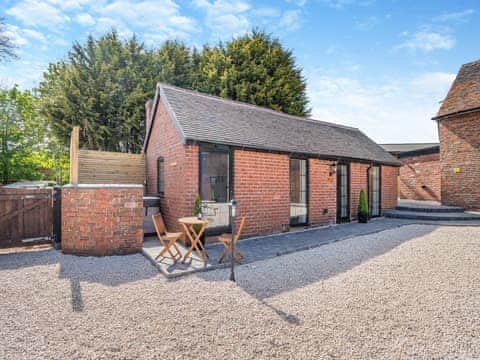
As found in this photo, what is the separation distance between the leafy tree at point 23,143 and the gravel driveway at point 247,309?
1062cm

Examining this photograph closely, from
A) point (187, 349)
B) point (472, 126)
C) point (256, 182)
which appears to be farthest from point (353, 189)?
point (187, 349)

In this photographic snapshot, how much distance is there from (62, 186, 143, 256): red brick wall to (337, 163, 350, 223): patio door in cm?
810

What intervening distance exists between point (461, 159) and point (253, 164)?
1261 centimetres

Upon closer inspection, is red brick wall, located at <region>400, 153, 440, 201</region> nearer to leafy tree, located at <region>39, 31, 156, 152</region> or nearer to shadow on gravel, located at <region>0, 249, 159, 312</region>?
shadow on gravel, located at <region>0, 249, 159, 312</region>

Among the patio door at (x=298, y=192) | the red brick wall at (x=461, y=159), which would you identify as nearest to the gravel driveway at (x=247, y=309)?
the patio door at (x=298, y=192)

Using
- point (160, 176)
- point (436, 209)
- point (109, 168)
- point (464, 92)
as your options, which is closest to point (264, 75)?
point (464, 92)

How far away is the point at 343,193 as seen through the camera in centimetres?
1052

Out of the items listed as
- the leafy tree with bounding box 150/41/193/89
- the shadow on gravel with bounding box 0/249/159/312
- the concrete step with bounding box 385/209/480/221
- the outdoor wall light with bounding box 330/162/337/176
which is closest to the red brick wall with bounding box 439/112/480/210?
the concrete step with bounding box 385/209/480/221

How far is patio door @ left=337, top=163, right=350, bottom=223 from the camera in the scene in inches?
408

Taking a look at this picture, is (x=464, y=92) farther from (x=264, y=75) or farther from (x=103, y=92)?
(x=103, y=92)

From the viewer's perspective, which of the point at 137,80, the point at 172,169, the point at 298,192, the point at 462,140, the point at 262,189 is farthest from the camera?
the point at 137,80

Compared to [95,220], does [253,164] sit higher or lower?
higher

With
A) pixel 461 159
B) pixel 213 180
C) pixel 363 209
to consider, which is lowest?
pixel 363 209

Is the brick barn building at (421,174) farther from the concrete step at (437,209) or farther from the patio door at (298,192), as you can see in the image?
the patio door at (298,192)
